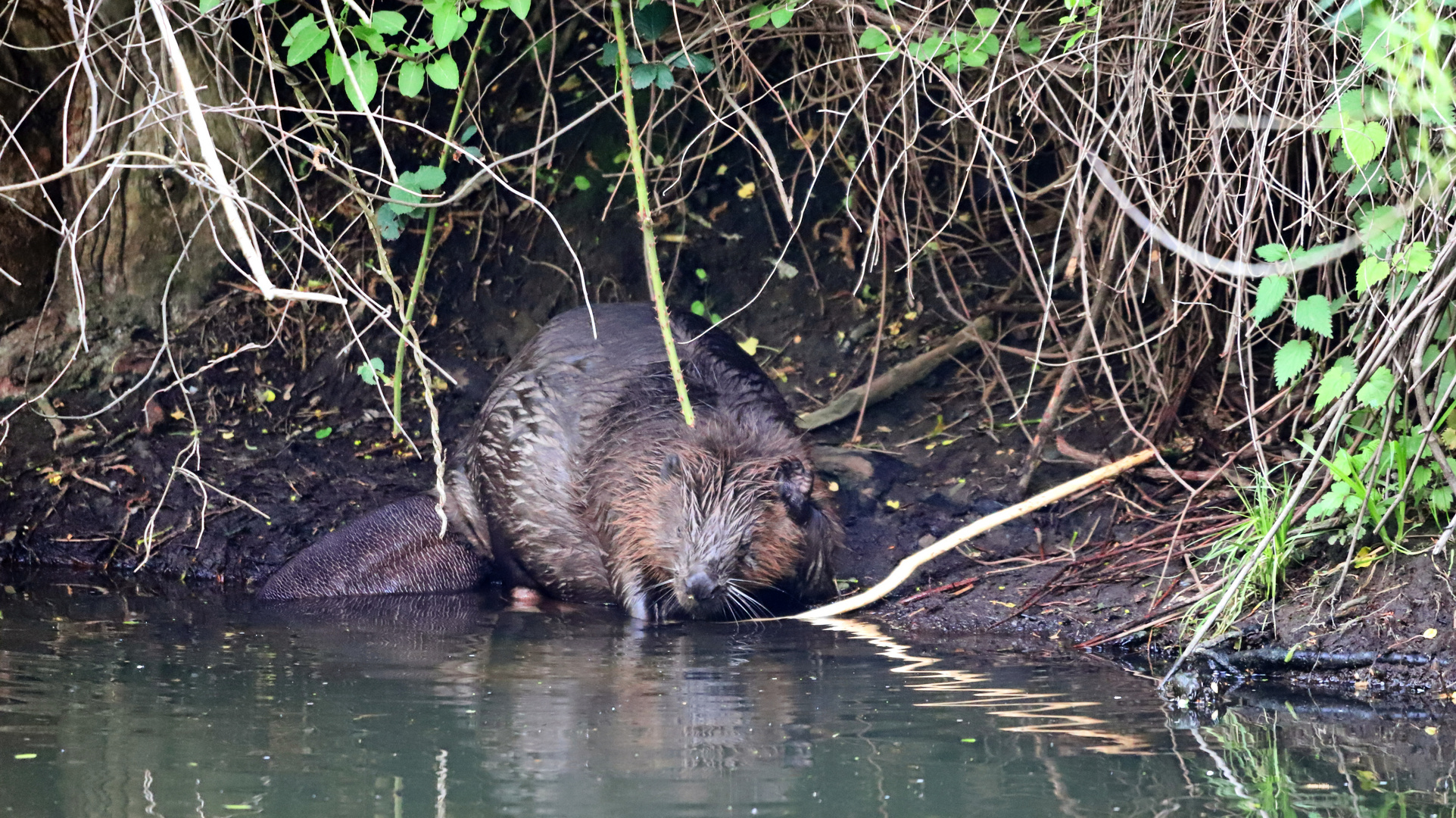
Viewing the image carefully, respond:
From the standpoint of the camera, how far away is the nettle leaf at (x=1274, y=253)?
3.38 meters

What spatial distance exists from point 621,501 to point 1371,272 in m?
2.10

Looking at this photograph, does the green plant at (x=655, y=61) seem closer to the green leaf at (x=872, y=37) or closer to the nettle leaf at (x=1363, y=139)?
the green leaf at (x=872, y=37)

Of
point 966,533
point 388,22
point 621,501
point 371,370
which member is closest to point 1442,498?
point 966,533

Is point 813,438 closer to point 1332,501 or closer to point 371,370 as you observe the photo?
point 371,370

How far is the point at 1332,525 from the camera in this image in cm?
346

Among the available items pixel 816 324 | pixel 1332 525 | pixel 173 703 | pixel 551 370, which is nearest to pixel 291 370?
pixel 551 370

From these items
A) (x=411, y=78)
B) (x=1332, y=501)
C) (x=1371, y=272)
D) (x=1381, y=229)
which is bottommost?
(x=1332, y=501)

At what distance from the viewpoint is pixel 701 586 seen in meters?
4.00

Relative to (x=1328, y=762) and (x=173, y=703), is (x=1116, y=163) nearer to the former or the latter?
(x=1328, y=762)

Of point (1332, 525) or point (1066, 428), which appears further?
point (1066, 428)

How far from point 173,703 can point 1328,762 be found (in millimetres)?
2227

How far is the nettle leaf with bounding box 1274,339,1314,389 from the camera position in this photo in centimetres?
341

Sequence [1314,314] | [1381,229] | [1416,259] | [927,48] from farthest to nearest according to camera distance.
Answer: [927,48] < [1314,314] < [1381,229] < [1416,259]

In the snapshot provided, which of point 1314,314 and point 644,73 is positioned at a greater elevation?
point 644,73
